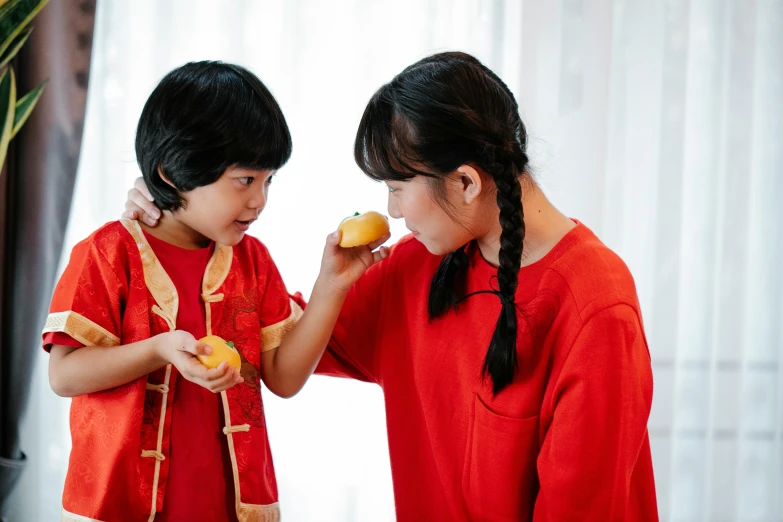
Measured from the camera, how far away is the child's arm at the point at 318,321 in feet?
4.01

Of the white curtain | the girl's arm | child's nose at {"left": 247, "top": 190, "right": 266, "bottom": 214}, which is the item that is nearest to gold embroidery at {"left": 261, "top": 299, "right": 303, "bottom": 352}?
child's nose at {"left": 247, "top": 190, "right": 266, "bottom": 214}

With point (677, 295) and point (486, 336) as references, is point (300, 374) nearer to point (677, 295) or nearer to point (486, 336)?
point (486, 336)

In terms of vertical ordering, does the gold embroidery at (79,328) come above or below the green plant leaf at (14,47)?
below

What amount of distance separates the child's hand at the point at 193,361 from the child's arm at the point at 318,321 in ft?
0.71

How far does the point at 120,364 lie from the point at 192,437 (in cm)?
17

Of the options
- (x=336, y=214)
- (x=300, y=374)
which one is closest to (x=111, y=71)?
(x=336, y=214)

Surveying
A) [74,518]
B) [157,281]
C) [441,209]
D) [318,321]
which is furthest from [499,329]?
[74,518]

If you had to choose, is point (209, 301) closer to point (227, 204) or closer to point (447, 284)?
point (227, 204)

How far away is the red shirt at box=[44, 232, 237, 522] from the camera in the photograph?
3.65ft

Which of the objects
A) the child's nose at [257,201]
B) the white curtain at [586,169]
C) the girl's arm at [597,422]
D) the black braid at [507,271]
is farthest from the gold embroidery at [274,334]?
the white curtain at [586,169]

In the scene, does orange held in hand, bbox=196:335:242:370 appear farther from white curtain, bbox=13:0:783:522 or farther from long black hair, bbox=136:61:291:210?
white curtain, bbox=13:0:783:522

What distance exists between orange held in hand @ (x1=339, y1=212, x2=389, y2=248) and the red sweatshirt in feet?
0.49

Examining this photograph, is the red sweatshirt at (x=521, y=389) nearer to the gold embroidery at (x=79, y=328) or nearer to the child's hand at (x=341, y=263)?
the child's hand at (x=341, y=263)

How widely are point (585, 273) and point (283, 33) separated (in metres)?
1.24
